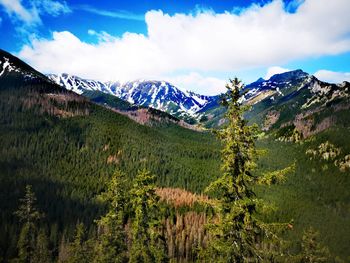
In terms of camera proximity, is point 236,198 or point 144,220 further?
point 144,220

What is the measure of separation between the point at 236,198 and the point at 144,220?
66.5 ft

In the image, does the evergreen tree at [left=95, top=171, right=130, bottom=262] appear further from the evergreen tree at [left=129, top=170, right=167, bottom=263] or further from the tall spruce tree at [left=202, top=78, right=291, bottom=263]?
the tall spruce tree at [left=202, top=78, right=291, bottom=263]

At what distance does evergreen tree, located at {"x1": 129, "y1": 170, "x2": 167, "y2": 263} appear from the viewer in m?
41.1

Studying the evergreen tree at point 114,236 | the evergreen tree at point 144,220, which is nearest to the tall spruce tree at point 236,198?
the evergreen tree at point 144,220

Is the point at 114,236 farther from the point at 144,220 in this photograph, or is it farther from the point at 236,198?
the point at 236,198

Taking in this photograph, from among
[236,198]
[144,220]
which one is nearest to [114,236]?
[144,220]

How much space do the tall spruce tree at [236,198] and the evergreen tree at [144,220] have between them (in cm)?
1721

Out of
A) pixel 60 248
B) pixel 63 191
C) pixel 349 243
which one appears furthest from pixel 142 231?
pixel 63 191

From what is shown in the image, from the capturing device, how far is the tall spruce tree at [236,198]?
928 inches

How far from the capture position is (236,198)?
24109 mm

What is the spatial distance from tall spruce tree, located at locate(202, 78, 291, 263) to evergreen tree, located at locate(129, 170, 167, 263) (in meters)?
17.2

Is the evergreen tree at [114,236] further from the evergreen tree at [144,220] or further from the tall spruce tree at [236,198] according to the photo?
the tall spruce tree at [236,198]

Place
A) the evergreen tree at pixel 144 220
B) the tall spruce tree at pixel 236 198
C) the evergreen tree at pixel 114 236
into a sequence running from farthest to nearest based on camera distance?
the evergreen tree at pixel 114 236 < the evergreen tree at pixel 144 220 < the tall spruce tree at pixel 236 198

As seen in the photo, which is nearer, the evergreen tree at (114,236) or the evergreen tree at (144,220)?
the evergreen tree at (144,220)
